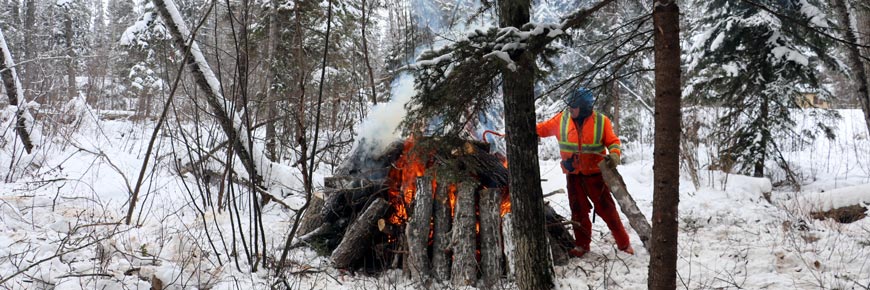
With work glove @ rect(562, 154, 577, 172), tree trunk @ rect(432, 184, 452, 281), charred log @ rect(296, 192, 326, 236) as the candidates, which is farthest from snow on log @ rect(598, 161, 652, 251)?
charred log @ rect(296, 192, 326, 236)

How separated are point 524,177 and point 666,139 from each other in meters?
1.05

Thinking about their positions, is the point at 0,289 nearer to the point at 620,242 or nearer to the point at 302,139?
the point at 302,139

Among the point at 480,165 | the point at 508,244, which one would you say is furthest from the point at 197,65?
the point at 508,244

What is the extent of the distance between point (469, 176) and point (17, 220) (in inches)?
177

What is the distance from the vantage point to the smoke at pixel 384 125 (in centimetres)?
486

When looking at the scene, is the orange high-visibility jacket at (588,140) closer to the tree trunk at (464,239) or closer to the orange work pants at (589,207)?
the orange work pants at (589,207)

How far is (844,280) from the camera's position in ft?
11.6

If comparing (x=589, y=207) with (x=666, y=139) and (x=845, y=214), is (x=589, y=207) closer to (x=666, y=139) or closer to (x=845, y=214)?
(x=666, y=139)

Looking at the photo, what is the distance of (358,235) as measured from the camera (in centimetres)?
436

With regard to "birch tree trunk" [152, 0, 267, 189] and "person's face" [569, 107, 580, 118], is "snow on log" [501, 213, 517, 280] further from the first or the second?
"birch tree trunk" [152, 0, 267, 189]

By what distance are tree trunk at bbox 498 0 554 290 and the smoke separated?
184 cm

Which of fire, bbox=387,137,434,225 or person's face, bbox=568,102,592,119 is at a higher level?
person's face, bbox=568,102,592,119

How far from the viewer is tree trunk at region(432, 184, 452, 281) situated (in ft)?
13.4

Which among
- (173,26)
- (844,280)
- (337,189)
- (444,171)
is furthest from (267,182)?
(844,280)
